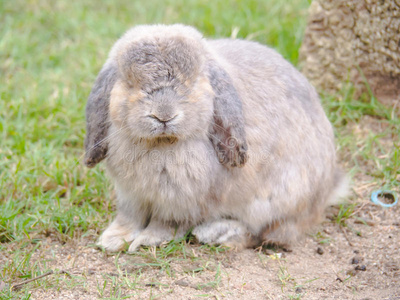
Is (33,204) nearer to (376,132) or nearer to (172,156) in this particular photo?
(172,156)

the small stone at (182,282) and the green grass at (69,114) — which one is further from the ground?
the green grass at (69,114)

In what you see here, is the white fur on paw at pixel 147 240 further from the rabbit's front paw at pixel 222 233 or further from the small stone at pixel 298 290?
the small stone at pixel 298 290

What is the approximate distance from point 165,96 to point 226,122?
46 centimetres

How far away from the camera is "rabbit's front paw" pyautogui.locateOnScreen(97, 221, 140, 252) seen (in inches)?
142

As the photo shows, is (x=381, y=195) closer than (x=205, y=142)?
No

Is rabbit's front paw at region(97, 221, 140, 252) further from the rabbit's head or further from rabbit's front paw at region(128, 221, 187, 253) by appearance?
the rabbit's head

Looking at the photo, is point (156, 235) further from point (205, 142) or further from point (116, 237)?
point (205, 142)

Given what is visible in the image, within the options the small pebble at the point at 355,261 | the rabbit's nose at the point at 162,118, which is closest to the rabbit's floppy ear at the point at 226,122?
the rabbit's nose at the point at 162,118

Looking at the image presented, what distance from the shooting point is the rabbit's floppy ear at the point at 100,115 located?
339cm

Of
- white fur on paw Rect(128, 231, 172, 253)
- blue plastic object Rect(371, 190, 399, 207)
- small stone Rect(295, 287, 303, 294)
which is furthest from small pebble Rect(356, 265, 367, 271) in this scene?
white fur on paw Rect(128, 231, 172, 253)

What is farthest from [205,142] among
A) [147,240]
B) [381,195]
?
[381,195]

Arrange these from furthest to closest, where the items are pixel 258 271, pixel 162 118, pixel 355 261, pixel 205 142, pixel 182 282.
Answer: pixel 355 261, pixel 258 271, pixel 205 142, pixel 182 282, pixel 162 118

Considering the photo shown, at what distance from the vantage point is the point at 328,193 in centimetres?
404

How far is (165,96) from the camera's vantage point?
3023 millimetres
